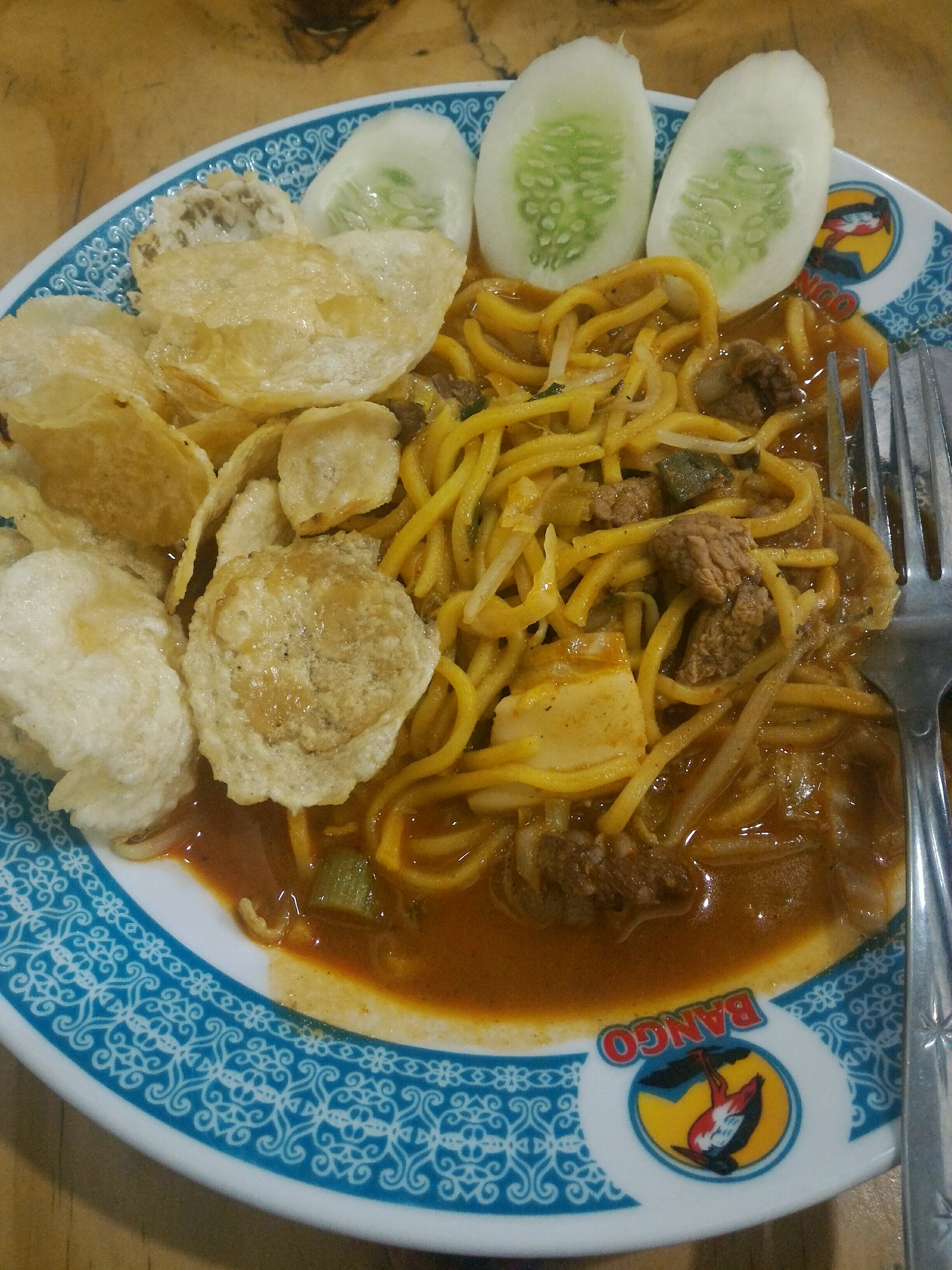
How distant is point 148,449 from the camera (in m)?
2.31

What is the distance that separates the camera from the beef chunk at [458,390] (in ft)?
9.14

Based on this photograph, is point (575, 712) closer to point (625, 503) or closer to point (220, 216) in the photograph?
point (625, 503)

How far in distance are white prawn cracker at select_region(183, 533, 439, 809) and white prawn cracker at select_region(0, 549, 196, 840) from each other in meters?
0.11

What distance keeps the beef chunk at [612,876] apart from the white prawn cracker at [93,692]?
1.09 meters

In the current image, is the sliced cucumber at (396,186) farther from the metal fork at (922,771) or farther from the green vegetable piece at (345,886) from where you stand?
the green vegetable piece at (345,886)

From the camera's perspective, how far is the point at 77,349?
242 centimetres

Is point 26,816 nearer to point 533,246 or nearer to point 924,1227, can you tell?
point 924,1227

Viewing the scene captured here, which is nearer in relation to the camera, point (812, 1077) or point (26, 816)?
point (812, 1077)

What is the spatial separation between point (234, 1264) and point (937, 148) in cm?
492

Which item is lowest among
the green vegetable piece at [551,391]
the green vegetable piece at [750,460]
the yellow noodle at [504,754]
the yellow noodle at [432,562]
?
the yellow noodle at [504,754]

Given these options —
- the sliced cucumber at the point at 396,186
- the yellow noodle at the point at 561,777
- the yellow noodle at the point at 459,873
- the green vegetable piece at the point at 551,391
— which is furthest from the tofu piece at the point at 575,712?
the sliced cucumber at the point at 396,186

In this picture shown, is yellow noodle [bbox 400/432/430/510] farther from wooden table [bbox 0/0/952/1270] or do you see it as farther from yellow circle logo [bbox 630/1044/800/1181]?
wooden table [bbox 0/0/952/1270]

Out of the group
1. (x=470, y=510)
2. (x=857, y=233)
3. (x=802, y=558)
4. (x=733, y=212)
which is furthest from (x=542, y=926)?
(x=857, y=233)

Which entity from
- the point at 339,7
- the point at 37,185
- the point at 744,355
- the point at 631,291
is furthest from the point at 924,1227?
the point at 339,7
